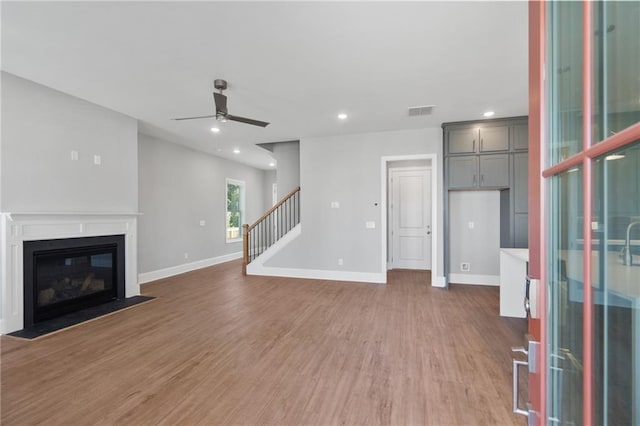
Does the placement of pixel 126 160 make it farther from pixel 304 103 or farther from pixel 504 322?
pixel 504 322

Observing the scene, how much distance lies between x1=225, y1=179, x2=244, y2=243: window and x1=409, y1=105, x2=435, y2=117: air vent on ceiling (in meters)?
5.51

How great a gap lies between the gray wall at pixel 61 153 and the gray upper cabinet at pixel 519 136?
6263 millimetres

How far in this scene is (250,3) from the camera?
214 centimetres

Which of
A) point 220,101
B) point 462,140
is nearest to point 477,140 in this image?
point 462,140

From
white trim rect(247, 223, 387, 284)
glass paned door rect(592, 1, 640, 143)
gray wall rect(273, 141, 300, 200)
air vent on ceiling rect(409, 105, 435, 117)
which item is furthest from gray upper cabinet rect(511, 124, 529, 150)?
glass paned door rect(592, 1, 640, 143)

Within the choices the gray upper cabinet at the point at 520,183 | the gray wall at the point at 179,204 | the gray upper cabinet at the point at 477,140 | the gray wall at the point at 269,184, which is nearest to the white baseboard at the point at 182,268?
the gray wall at the point at 179,204

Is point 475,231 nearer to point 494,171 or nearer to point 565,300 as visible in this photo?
point 494,171

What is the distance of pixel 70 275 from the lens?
396 centimetres

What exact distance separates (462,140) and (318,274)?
144 inches

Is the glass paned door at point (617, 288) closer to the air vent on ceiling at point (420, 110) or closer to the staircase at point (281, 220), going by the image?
the air vent on ceiling at point (420, 110)

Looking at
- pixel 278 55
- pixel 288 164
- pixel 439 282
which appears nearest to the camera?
pixel 278 55

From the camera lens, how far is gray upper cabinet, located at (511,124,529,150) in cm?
468

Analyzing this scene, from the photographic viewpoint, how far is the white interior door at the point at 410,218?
661 centimetres

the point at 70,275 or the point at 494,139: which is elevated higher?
the point at 494,139
